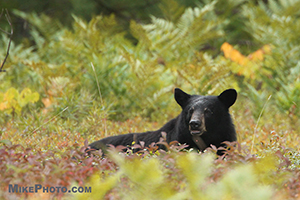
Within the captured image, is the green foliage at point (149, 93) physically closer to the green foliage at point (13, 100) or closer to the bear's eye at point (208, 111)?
the green foliage at point (13, 100)

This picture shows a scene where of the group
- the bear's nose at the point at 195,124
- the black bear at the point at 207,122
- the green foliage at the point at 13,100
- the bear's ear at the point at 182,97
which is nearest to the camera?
the bear's nose at the point at 195,124

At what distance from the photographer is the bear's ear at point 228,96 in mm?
3984

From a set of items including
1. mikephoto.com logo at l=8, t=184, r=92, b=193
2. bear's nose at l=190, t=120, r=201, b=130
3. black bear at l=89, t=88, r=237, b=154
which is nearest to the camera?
mikephoto.com logo at l=8, t=184, r=92, b=193

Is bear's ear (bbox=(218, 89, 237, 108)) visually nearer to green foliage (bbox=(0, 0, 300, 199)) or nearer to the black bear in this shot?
the black bear

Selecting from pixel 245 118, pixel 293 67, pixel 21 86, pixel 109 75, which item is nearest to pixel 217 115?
pixel 245 118

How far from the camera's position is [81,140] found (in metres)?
4.93

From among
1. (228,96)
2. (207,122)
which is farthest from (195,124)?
(228,96)

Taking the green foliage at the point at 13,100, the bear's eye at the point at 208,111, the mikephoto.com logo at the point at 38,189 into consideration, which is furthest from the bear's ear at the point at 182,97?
the green foliage at the point at 13,100

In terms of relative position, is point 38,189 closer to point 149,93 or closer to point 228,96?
point 228,96

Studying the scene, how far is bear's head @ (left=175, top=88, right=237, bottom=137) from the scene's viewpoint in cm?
378

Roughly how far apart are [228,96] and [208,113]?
328mm

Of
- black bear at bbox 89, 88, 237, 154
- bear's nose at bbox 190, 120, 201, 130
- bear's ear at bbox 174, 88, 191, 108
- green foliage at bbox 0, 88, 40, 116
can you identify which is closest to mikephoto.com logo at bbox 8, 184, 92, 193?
bear's nose at bbox 190, 120, 201, 130

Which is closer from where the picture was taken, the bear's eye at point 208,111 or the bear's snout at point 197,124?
the bear's snout at point 197,124

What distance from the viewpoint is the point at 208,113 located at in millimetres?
3920
